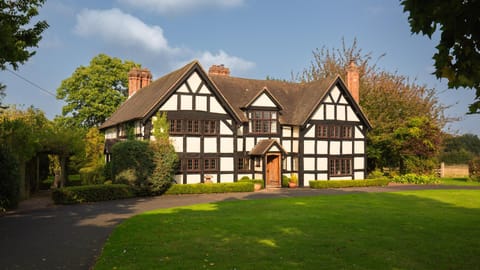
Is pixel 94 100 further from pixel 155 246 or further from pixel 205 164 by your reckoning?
pixel 155 246

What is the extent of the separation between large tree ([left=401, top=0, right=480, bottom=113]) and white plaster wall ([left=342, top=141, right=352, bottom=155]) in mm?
28545

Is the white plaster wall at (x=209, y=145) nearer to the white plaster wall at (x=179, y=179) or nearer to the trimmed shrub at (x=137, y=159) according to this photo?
the white plaster wall at (x=179, y=179)

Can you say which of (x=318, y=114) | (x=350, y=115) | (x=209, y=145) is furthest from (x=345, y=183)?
(x=209, y=145)

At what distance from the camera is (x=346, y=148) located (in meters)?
33.9

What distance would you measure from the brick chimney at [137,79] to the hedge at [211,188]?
18.2 metres

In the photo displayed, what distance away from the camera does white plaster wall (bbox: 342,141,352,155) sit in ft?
111

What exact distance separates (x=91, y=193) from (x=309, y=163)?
57.8ft

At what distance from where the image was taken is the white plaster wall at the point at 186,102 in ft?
91.9

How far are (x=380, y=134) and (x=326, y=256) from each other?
107ft

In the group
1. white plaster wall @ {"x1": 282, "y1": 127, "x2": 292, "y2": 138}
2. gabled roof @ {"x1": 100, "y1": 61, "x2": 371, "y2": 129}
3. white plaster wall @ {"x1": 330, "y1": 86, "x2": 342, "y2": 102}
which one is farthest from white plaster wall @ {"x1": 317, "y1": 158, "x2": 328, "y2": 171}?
white plaster wall @ {"x1": 330, "y1": 86, "x2": 342, "y2": 102}

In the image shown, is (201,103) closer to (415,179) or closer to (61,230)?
(61,230)

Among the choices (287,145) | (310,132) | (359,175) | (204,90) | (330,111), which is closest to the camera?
(204,90)

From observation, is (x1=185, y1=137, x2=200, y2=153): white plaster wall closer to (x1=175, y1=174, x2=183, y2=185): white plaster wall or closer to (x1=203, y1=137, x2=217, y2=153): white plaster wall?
(x1=203, y1=137, x2=217, y2=153): white plaster wall

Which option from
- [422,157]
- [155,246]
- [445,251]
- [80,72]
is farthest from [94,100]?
[445,251]
